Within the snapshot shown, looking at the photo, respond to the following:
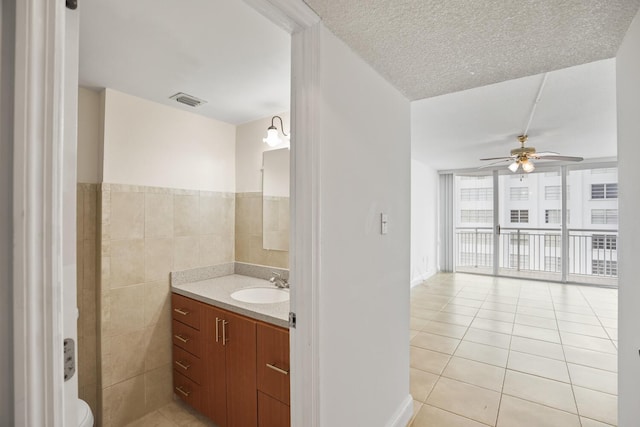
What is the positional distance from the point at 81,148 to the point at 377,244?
2063 millimetres

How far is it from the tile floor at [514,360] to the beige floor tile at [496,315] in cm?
1

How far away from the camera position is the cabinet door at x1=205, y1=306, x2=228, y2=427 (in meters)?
1.91

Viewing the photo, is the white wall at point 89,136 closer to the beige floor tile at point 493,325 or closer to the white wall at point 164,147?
the white wall at point 164,147

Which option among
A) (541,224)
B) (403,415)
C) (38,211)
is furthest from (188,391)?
(541,224)

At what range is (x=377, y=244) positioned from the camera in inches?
64.1

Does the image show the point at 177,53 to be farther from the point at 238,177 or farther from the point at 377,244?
the point at 377,244

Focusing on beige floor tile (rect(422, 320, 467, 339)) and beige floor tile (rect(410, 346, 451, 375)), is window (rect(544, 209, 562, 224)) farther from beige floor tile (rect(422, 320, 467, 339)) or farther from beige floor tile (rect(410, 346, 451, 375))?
beige floor tile (rect(410, 346, 451, 375))

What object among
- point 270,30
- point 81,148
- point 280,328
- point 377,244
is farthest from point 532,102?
point 81,148

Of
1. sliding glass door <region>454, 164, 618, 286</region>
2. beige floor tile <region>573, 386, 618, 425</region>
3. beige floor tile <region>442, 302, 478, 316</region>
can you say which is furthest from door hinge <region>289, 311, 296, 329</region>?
sliding glass door <region>454, 164, 618, 286</region>

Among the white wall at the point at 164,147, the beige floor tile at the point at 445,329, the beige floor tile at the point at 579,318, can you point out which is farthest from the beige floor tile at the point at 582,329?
the white wall at the point at 164,147

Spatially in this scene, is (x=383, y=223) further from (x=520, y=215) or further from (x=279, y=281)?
(x=520, y=215)

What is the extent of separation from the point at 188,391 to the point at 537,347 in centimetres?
333

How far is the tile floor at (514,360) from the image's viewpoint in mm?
2055

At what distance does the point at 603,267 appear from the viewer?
5594 millimetres
